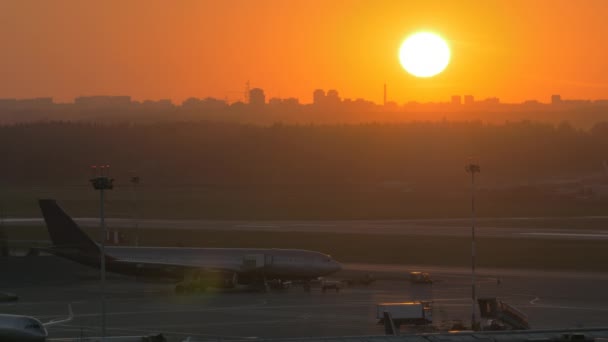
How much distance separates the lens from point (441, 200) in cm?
12012

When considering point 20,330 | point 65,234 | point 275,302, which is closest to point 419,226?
point 275,302

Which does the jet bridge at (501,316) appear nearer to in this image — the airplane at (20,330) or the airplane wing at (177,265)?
the airplane wing at (177,265)

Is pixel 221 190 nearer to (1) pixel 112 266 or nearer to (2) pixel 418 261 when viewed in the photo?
(2) pixel 418 261

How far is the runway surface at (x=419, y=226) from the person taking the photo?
84.1 metres

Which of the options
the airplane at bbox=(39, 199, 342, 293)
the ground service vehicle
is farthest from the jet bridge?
the airplane at bbox=(39, 199, 342, 293)

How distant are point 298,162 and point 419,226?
281 feet

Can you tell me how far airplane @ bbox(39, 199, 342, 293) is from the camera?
180 feet

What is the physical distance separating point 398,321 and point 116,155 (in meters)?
143

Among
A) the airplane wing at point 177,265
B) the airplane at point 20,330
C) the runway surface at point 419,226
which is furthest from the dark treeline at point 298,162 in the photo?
the airplane at point 20,330

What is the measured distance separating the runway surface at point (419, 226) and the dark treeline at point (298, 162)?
28283 mm

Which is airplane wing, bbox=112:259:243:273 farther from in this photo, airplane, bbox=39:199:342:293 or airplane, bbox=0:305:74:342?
airplane, bbox=0:305:74:342

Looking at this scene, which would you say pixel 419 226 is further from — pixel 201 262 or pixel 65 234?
pixel 65 234

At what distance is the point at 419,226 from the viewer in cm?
9162

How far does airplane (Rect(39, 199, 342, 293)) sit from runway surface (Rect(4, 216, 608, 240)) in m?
29.9
